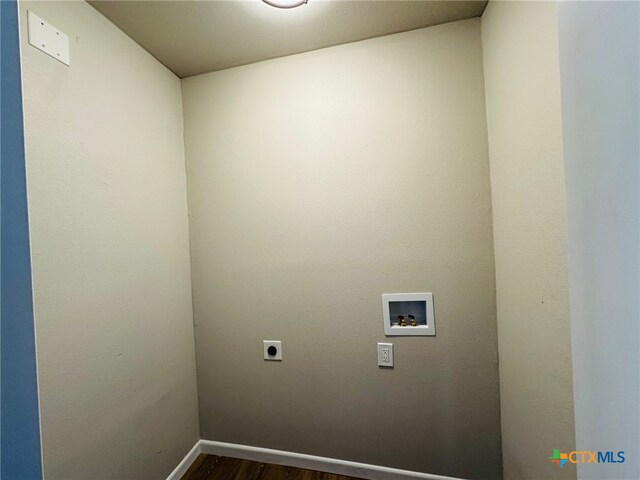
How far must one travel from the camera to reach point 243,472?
1.43 m

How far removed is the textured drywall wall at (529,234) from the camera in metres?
0.77

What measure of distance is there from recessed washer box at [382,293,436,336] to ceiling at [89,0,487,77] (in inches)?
53.0

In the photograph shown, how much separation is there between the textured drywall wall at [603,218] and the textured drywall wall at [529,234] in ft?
0.10

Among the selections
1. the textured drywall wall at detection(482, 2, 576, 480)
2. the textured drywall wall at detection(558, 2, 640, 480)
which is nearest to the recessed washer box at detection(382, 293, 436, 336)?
the textured drywall wall at detection(482, 2, 576, 480)

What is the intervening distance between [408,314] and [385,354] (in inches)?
9.5

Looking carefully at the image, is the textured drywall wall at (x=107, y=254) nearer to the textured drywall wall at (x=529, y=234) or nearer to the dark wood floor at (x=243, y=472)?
the dark wood floor at (x=243, y=472)


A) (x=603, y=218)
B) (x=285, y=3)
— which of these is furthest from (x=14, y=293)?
(x=285, y=3)

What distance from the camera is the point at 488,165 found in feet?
Answer: 4.06

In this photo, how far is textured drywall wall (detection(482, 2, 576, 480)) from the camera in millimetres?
765

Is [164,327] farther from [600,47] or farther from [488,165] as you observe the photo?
[600,47]

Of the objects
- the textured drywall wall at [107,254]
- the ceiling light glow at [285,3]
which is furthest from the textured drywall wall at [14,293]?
the ceiling light glow at [285,3]

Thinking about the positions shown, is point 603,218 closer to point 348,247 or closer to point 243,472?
point 348,247

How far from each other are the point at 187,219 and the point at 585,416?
190cm

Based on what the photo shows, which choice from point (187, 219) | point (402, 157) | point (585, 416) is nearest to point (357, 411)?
point (585, 416)
